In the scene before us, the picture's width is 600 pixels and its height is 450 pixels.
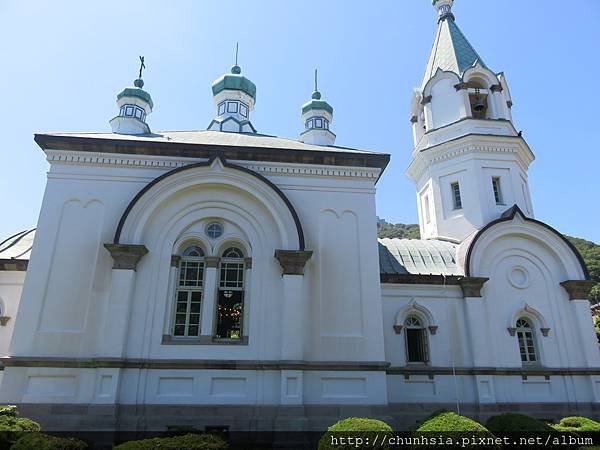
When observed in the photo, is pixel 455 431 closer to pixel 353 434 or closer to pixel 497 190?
pixel 353 434

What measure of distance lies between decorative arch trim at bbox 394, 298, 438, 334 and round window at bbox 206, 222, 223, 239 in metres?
6.86

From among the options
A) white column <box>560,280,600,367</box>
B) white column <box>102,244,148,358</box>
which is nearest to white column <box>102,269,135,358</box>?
white column <box>102,244,148,358</box>

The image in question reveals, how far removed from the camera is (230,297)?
1294 cm

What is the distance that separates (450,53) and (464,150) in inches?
229

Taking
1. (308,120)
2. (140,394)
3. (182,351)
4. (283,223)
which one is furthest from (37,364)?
(308,120)

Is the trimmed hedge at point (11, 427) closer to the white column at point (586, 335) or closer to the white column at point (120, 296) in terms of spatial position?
the white column at point (120, 296)

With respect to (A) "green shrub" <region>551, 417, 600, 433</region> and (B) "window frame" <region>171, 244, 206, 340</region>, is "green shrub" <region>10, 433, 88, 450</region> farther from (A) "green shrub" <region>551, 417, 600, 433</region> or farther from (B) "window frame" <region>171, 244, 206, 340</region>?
(A) "green shrub" <region>551, 417, 600, 433</region>

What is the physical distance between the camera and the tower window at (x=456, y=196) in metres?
18.6

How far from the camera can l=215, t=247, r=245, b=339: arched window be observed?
1271cm

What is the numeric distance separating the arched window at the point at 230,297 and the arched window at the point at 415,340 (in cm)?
615

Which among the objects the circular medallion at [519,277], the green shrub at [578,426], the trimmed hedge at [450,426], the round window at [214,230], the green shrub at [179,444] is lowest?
the green shrub at [179,444]

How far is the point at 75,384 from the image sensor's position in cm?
1142

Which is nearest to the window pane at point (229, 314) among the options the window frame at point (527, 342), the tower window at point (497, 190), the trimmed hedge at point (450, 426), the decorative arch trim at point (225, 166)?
the decorative arch trim at point (225, 166)

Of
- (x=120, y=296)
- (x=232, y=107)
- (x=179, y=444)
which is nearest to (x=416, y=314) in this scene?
(x=179, y=444)
